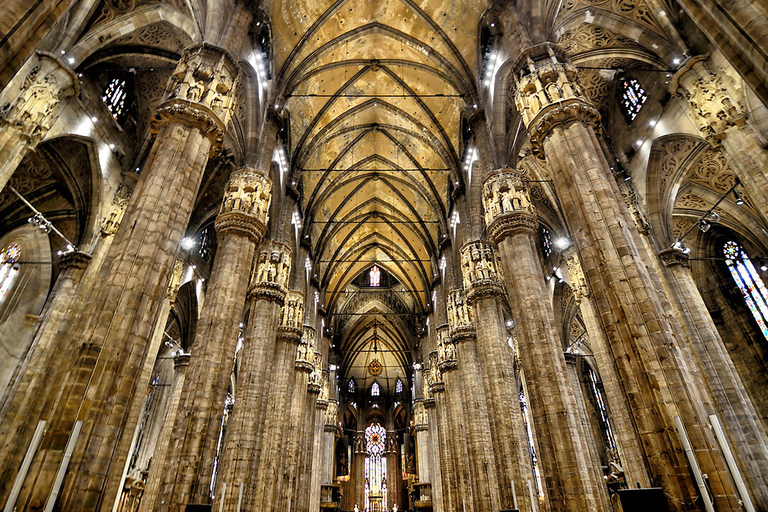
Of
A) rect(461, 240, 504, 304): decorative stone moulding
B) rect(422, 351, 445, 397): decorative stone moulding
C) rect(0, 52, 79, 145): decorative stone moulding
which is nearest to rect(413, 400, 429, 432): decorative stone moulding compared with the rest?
rect(422, 351, 445, 397): decorative stone moulding

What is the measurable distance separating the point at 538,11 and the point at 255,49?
29.2 feet

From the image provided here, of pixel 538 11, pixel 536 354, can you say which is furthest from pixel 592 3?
pixel 536 354

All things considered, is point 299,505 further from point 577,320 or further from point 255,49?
point 255,49

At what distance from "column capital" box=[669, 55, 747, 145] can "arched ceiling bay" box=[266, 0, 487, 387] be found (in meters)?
7.22

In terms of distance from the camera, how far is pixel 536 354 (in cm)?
1007

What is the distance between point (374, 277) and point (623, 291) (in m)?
33.3

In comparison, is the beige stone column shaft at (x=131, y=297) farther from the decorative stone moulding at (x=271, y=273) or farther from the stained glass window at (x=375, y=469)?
the stained glass window at (x=375, y=469)

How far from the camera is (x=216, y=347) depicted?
10.1 m

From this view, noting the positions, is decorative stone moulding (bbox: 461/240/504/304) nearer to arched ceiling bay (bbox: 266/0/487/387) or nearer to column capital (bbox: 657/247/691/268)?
arched ceiling bay (bbox: 266/0/487/387)

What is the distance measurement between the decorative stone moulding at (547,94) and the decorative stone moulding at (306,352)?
15.2 m

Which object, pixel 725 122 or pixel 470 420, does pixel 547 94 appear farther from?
pixel 470 420

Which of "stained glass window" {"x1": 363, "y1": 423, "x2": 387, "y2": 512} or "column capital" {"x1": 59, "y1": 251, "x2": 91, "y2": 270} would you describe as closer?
"column capital" {"x1": 59, "y1": 251, "x2": 91, "y2": 270}

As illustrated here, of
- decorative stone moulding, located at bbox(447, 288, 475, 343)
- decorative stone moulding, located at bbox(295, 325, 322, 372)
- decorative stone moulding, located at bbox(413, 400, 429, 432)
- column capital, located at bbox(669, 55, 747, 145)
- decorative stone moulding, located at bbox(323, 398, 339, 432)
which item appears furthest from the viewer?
decorative stone moulding, located at bbox(413, 400, 429, 432)

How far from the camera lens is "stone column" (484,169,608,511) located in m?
8.42
